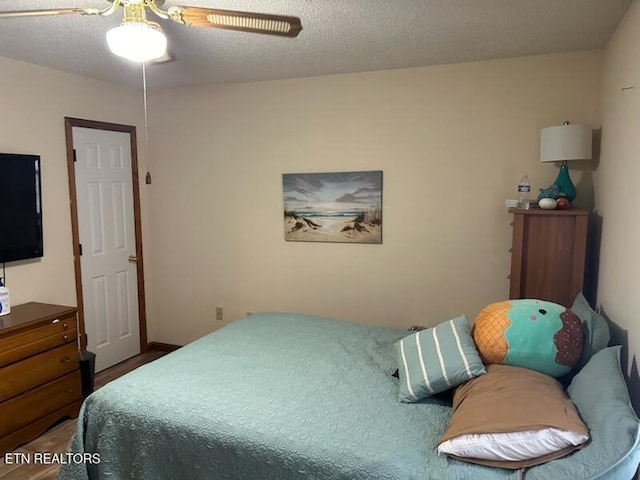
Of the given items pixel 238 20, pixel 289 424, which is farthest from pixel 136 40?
pixel 289 424

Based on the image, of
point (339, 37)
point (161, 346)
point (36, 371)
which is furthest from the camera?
point (161, 346)

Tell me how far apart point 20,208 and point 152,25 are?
6.36ft

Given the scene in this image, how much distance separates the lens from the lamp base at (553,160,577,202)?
288cm

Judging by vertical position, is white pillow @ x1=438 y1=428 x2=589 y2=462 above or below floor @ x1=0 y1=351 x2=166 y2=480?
above

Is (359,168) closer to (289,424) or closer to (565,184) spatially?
(565,184)

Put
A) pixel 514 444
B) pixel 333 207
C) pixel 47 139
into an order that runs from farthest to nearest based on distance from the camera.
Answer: pixel 333 207
pixel 47 139
pixel 514 444

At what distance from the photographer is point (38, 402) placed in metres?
2.85

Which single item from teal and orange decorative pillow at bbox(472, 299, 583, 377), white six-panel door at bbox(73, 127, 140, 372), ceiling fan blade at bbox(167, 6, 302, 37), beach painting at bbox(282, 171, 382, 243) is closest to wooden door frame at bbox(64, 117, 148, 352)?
white six-panel door at bbox(73, 127, 140, 372)

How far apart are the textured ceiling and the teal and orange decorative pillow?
1498 millimetres

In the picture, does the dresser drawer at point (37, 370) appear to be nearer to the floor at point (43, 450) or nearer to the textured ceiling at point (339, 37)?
the floor at point (43, 450)

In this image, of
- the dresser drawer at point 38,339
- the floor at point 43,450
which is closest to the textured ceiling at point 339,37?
the dresser drawer at point 38,339

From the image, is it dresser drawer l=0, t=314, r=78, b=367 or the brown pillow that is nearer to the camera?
the brown pillow

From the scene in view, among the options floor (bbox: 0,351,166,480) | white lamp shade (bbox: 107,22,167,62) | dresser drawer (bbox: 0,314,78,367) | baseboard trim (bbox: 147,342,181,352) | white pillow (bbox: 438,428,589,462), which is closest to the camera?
white pillow (bbox: 438,428,589,462)

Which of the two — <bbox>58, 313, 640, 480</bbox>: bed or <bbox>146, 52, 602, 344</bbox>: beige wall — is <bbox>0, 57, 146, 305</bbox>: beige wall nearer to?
<bbox>146, 52, 602, 344</bbox>: beige wall
